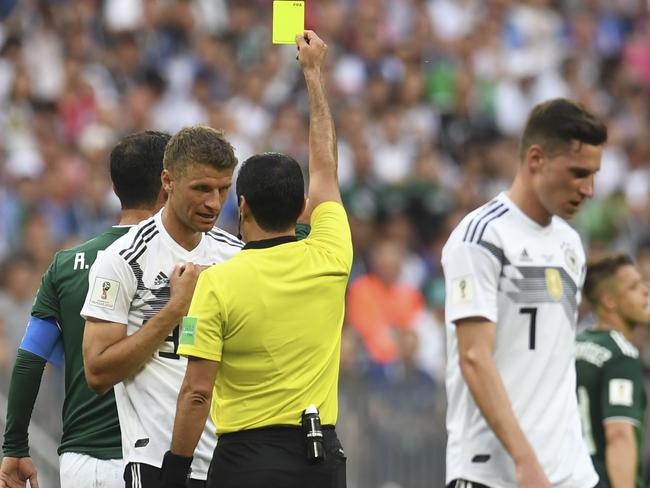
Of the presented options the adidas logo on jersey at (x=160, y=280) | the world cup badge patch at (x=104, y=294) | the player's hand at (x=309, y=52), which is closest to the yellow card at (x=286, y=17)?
the player's hand at (x=309, y=52)

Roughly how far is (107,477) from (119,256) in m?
1.01

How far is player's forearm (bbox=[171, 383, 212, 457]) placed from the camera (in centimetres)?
543

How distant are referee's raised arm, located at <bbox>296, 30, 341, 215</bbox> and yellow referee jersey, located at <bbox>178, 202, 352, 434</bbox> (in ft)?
1.30

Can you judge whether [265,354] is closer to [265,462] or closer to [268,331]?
[268,331]

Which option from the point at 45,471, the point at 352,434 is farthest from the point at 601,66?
the point at 45,471

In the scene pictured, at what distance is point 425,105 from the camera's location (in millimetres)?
→ 17469

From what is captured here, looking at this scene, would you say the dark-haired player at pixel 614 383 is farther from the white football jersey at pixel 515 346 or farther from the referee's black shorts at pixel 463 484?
the referee's black shorts at pixel 463 484

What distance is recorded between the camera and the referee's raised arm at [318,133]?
610 centimetres

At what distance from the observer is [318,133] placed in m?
6.18

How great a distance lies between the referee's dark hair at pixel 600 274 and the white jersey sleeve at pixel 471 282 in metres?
2.68

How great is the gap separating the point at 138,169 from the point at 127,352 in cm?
96

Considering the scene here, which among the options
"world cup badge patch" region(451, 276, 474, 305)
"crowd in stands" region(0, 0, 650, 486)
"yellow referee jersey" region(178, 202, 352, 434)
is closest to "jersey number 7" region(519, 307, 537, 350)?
"world cup badge patch" region(451, 276, 474, 305)

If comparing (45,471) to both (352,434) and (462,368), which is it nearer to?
(352,434)

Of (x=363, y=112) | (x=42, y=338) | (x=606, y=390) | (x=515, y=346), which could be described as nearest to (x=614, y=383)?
(x=606, y=390)
